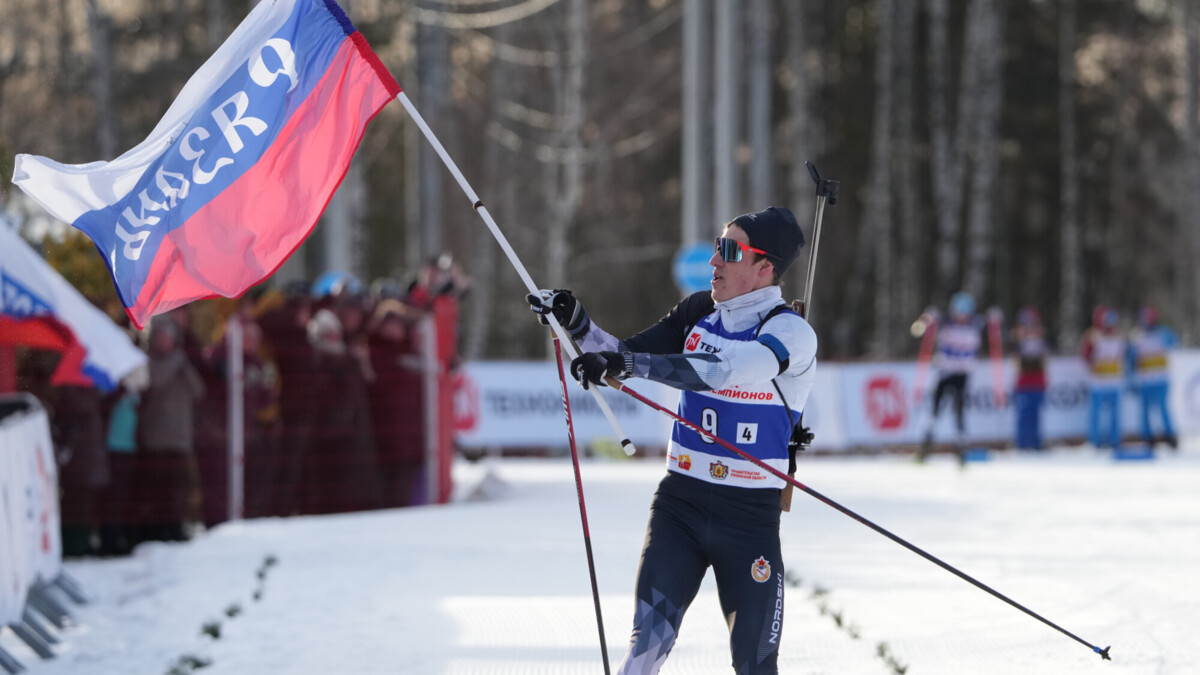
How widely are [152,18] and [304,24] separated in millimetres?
27084

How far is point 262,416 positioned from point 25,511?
4.24 m

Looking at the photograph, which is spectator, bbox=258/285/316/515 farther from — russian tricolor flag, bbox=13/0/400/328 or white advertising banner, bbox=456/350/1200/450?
white advertising banner, bbox=456/350/1200/450

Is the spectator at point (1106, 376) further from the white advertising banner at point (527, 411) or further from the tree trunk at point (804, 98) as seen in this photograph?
the tree trunk at point (804, 98)

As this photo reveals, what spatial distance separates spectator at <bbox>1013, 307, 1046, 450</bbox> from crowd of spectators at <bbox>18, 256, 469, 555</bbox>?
1002 centimetres

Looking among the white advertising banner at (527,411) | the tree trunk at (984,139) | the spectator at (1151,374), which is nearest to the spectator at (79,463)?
the white advertising banner at (527,411)

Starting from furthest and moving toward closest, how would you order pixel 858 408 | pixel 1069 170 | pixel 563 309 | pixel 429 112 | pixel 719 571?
pixel 1069 170 → pixel 858 408 → pixel 429 112 → pixel 563 309 → pixel 719 571

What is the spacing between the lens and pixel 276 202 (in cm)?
569

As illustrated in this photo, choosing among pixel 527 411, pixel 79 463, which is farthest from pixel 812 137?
pixel 79 463

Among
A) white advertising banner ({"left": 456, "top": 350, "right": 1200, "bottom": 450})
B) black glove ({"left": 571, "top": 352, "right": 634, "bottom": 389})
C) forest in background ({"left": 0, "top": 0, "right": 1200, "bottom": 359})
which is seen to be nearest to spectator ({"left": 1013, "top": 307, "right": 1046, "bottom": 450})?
white advertising banner ({"left": 456, "top": 350, "right": 1200, "bottom": 450})

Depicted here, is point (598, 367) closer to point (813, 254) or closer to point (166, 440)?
point (813, 254)

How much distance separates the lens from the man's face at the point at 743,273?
185 inches

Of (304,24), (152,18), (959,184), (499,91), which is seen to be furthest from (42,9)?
(304,24)

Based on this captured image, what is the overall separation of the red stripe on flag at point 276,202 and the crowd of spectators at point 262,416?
516 centimetres

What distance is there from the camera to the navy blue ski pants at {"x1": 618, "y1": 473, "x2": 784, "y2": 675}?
4.55 meters
